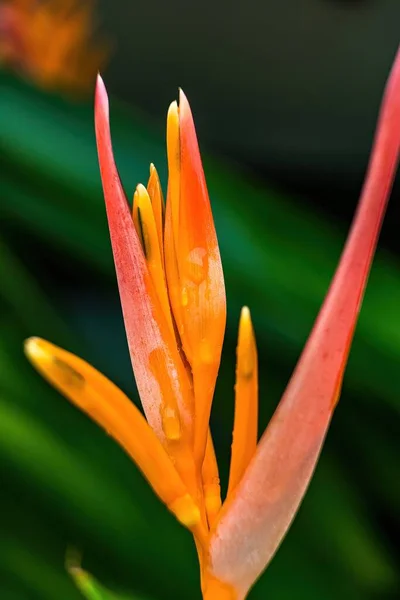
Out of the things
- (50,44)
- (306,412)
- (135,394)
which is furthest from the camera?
(50,44)

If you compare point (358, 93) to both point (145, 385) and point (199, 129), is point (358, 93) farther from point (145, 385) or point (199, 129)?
point (145, 385)

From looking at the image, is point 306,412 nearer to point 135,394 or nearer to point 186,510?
point 186,510

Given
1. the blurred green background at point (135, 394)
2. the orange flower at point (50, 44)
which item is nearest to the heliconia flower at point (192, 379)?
the blurred green background at point (135, 394)

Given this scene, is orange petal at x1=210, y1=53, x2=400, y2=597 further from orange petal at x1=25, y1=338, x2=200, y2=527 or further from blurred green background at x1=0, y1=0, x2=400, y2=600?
blurred green background at x1=0, y1=0, x2=400, y2=600

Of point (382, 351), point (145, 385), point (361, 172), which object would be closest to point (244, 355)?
point (145, 385)

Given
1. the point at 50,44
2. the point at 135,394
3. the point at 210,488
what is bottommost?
the point at 135,394

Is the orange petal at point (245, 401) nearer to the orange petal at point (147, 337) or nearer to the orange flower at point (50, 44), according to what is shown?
the orange petal at point (147, 337)

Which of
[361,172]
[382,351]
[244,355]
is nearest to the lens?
[244,355]

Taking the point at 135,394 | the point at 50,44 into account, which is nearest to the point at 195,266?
the point at 135,394
